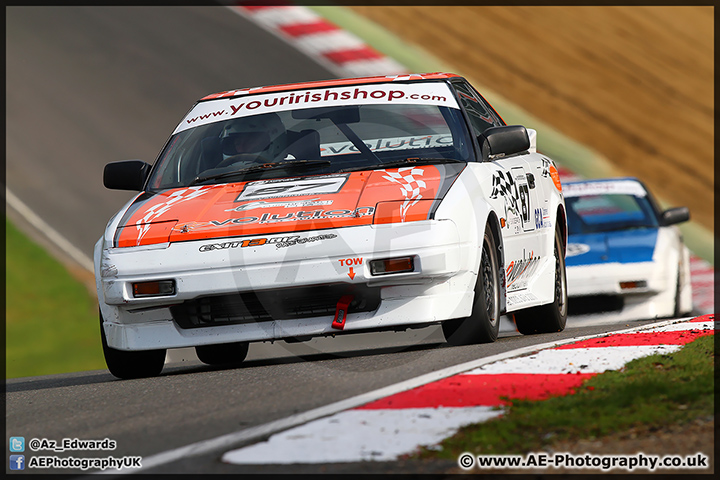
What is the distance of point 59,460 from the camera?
162 inches

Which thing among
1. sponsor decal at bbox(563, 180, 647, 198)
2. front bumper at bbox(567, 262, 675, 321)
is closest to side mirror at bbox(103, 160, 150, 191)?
front bumper at bbox(567, 262, 675, 321)

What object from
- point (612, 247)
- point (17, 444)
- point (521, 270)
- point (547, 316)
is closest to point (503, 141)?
point (521, 270)

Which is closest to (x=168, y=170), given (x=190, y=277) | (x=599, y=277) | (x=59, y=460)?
(x=190, y=277)

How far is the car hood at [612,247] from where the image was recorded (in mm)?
10234

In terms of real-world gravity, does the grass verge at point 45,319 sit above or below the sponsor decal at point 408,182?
below

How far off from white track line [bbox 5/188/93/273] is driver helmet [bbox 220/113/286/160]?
286 inches

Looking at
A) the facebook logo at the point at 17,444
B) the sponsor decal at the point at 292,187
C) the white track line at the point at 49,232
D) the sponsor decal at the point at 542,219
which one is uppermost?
the sponsor decal at the point at 292,187

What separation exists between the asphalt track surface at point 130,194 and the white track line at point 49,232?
98mm

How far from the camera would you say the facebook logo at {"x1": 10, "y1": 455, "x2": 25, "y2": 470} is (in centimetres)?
409

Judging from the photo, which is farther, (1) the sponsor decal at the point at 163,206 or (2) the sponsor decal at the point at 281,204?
(1) the sponsor decal at the point at 163,206

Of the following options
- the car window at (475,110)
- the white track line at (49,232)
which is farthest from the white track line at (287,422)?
the white track line at (49,232)

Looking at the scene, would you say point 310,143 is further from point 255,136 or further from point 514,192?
point 514,192

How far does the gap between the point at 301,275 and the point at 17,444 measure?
1750 millimetres

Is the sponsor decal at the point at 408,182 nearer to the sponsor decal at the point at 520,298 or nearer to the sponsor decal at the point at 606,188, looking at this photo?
the sponsor decal at the point at 520,298
